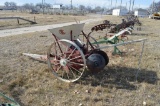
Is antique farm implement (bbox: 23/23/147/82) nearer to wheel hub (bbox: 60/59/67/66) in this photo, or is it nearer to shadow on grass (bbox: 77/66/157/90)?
wheel hub (bbox: 60/59/67/66)

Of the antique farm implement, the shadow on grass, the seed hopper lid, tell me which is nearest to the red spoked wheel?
the antique farm implement

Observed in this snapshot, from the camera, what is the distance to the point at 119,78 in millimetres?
5098

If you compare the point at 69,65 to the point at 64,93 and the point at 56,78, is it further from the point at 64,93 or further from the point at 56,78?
the point at 64,93

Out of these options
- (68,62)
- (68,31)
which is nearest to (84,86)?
(68,62)

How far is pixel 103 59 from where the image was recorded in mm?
4906

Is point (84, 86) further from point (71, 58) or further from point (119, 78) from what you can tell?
point (119, 78)

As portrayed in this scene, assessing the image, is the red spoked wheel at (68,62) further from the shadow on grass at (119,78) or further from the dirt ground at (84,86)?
the shadow on grass at (119,78)

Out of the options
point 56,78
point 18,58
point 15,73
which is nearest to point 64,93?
point 56,78

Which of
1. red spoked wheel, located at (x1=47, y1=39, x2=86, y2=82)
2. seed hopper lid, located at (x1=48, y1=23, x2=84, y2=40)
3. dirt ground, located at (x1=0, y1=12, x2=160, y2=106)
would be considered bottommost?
dirt ground, located at (x1=0, y1=12, x2=160, y2=106)

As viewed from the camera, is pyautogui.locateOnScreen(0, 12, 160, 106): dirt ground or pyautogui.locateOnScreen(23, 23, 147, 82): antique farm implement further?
pyautogui.locateOnScreen(23, 23, 147, 82): antique farm implement

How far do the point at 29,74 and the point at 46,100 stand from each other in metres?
1.46

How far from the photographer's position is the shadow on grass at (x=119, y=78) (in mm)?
4723

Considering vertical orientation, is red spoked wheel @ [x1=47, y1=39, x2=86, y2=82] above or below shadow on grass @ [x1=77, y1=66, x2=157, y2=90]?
above

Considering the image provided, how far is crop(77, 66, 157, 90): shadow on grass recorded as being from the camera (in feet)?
15.5
